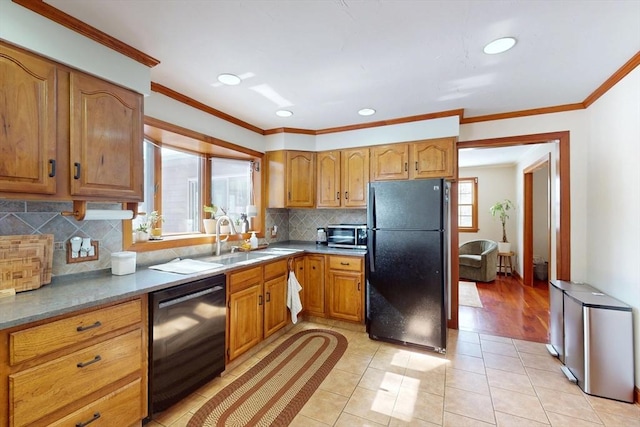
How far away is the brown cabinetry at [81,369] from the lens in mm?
1190

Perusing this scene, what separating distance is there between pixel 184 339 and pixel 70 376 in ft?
2.03

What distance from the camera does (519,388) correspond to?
2119 mm

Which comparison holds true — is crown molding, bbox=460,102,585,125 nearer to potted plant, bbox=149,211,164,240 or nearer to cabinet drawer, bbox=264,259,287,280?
cabinet drawer, bbox=264,259,287,280

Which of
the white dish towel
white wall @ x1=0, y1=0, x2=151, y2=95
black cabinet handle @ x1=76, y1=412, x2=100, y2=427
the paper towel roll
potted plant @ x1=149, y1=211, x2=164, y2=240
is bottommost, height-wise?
black cabinet handle @ x1=76, y1=412, x2=100, y2=427

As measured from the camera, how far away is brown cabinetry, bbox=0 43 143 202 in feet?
4.55

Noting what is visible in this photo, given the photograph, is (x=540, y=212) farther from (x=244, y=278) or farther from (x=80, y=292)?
(x=80, y=292)

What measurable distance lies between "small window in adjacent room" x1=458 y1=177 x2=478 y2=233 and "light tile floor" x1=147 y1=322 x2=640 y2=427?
163 inches

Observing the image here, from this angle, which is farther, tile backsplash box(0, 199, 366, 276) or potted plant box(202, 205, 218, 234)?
potted plant box(202, 205, 218, 234)

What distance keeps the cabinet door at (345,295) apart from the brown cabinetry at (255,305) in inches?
22.0

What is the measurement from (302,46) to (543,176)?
19.4 ft

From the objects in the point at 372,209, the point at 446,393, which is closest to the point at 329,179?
the point at 372,209

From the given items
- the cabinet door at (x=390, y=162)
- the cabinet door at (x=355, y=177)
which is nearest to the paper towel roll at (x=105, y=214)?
the cabinet door at (x=355, y=177)

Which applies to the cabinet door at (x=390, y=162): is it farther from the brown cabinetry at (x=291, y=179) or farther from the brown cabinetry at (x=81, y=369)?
the brown cabinetry at (x=81, y=369)

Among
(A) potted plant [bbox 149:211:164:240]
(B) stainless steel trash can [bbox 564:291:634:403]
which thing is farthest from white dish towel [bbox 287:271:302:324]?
(B) stainless steel trash can [bbox 564:291:634:403]
